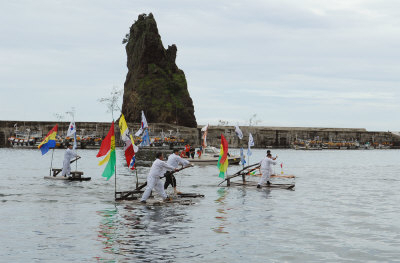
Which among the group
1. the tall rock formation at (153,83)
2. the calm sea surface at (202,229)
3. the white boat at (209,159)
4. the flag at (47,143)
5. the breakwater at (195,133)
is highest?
the tall rock formation at (153,83)

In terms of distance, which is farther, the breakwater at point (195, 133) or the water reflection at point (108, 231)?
the breakwater at point (195, 133)

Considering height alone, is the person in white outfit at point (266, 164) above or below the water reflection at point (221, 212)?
above

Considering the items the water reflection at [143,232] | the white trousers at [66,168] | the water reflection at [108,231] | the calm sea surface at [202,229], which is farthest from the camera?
the white trousers at [66,168]

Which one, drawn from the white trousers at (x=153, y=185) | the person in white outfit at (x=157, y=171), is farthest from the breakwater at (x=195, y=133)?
the person in white outfit at (x=157, y=171)

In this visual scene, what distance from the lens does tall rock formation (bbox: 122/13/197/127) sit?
149625 mm

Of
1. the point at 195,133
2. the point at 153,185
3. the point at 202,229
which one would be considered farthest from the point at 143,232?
the point at 195,133

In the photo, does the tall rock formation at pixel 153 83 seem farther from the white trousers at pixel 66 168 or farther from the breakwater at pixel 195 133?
the white trousers at pixel 66 168

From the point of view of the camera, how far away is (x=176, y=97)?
156 metres

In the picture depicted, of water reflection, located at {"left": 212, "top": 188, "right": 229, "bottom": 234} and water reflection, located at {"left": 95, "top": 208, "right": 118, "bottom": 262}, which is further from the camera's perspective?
water reflection, located at {"left": 212, "top": 188, "right": 229, "bottom": 234}

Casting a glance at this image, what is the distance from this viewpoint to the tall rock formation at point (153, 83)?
150m

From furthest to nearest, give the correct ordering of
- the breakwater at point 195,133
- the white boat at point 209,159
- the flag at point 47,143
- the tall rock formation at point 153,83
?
the tall rock formation at point 153,83 < the breakwater at point 195,133 < the white boat at point 209,159 < the flag at point 47,143

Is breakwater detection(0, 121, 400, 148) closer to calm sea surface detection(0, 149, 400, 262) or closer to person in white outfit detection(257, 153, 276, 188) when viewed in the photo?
person in white outfit detection(257, 153, 276, 188)

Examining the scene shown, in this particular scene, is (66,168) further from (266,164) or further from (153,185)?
(153,185)

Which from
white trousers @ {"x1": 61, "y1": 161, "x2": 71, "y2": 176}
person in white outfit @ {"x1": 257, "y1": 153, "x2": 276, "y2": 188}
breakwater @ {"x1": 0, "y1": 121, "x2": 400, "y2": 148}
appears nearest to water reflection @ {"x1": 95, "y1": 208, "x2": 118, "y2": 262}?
person in white outfit @ {"x1": 257, "y1": 153, "x2": 276, "y2": 188}
